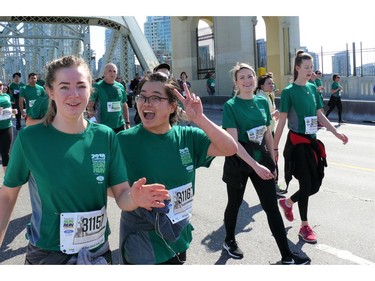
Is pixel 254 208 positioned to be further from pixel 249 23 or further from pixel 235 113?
pixel 249 23

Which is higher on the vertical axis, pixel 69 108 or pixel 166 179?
pixel 69 108

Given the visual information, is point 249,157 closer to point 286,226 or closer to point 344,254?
point 344,254

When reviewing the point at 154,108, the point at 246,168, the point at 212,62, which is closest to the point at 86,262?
the point at 154,108

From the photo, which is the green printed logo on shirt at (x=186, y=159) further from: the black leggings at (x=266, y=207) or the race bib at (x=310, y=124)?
the race bib at (x=310, y=124)

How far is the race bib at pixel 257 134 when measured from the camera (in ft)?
14.7

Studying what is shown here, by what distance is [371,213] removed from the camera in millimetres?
5914

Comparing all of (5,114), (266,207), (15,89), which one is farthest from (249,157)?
(15,89)

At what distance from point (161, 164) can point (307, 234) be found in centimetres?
287

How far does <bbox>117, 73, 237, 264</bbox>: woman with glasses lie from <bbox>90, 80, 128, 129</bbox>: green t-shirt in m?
4.73

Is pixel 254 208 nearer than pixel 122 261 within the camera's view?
No

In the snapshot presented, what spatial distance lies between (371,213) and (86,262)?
4642 millimetres

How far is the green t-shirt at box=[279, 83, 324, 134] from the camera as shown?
5031 millimetres

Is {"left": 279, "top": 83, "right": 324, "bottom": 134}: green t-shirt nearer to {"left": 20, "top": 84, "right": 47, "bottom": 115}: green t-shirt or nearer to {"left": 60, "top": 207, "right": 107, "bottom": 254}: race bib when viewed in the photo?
{"left": 60, "top": 207, "right": 107, "bottom": 254}: race bib

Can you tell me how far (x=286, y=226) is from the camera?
219 inches
